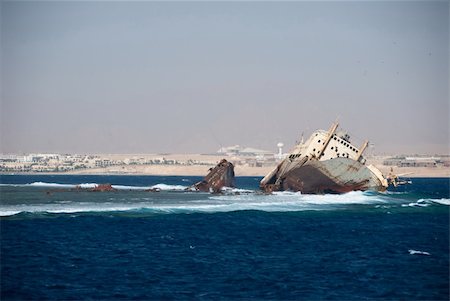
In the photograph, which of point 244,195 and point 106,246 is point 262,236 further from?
point 244,195

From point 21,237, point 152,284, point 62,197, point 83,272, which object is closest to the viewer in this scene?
point 152,284

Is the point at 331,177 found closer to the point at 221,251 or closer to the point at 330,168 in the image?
the point at 330,168

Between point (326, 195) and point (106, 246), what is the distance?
45.1 m

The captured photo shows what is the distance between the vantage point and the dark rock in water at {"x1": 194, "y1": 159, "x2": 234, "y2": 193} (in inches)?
3942

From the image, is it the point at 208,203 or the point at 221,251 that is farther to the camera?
the point at 208,203

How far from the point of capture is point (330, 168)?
83812 mm

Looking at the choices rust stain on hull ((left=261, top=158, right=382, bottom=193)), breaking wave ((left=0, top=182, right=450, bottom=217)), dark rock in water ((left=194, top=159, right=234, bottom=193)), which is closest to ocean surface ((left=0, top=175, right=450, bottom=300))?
breaking wave ((left=0, top=182, right=450, bottom=217))

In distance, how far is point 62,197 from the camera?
275ft

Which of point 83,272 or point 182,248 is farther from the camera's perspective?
point 182,248

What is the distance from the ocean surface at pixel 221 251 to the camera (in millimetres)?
34531

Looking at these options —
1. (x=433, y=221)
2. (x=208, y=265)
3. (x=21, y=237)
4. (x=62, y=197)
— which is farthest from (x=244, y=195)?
(x=208, y=265)

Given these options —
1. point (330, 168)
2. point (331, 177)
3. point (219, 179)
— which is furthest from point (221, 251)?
point (219, 179)

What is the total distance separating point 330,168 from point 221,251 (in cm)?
4030

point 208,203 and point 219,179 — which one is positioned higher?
point 219,179
